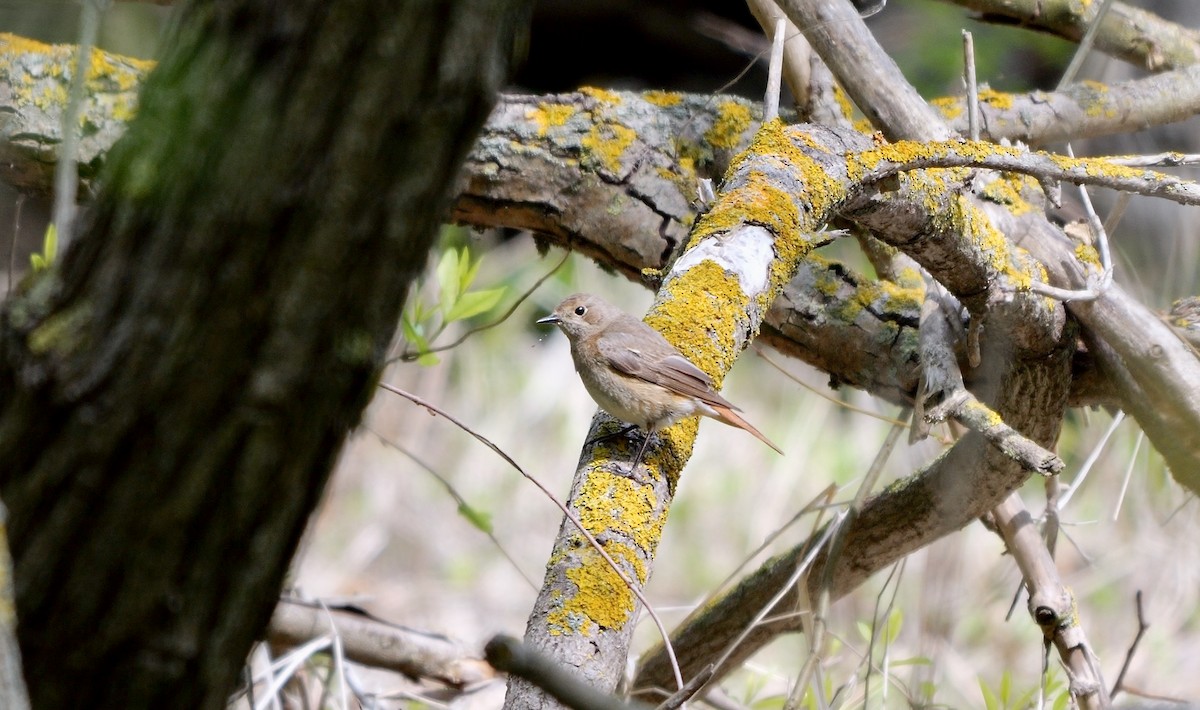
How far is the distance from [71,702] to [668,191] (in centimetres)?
255

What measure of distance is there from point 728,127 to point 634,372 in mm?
894

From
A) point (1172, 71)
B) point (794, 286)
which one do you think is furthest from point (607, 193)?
point (1172, 71)

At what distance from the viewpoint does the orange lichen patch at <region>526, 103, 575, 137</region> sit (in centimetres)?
324

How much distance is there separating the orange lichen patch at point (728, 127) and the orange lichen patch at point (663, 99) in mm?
145

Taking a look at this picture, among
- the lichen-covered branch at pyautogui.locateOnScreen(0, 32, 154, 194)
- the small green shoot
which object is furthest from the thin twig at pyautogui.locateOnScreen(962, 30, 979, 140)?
the lichen-covered branch at pyautogui.locateOnScreen(0, 32, 154, 194)

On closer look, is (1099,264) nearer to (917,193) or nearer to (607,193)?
(917,193)

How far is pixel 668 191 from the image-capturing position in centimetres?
326

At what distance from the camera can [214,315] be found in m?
0.91

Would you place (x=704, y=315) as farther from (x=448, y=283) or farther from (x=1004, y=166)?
(x=448, y=283)

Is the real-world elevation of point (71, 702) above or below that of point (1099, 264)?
below

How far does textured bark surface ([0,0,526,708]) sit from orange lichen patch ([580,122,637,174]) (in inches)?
90.5

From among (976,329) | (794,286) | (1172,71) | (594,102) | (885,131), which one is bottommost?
(976,329)

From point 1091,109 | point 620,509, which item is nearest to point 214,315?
point 620,509

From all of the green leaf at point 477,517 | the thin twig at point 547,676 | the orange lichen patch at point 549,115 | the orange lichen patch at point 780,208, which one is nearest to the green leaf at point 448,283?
the orange lichen patch at point 549,115
